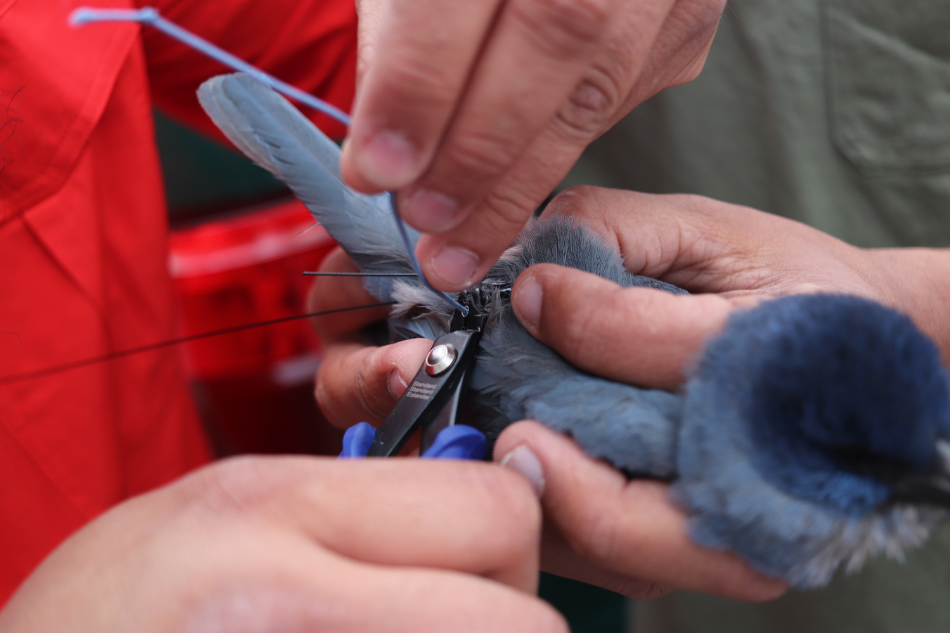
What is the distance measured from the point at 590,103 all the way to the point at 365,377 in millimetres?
589

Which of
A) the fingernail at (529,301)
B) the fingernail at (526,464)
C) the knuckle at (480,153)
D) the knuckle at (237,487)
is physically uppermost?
the knuckle at (480,153)

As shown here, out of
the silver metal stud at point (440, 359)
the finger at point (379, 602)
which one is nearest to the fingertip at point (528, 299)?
the silver metal stud at point (440, 359)

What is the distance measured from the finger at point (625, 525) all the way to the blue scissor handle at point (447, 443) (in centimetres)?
4

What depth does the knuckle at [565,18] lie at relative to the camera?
0.62 m

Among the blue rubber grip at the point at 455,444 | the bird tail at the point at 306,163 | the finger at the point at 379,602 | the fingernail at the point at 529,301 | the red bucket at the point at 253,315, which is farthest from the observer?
the red bucket at the point at 253,315

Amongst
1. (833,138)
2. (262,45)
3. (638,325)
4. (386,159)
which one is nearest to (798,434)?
(638,325)

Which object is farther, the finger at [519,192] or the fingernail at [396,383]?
the fingernail at [396,383]

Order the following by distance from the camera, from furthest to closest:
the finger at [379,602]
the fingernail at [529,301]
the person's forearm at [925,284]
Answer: the person's forearm at [925,284] < the fingernail at [529,301] < the finger at [379,602]

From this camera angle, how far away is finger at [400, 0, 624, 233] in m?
0.63

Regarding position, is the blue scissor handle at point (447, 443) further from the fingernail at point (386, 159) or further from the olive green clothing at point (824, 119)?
the olive green clothing at point (824, 119)

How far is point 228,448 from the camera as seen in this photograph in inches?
72.8

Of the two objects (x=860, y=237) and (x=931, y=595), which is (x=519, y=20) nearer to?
(x=860, y=237)

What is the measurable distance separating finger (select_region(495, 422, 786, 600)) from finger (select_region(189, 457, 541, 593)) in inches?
4.0

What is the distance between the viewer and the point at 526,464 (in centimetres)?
72
